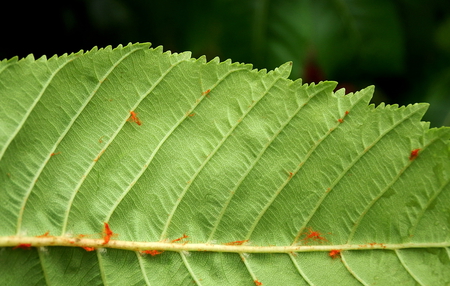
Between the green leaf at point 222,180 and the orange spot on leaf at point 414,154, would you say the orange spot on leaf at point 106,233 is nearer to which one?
the green leaf at point 222,180

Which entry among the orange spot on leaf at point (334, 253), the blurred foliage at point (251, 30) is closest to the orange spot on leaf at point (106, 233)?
the orange spot on leaf at point (334, 253)

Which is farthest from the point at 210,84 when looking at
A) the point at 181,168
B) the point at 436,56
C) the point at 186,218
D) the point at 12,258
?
the point at 436,56

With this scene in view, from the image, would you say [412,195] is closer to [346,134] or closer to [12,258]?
[346,134]

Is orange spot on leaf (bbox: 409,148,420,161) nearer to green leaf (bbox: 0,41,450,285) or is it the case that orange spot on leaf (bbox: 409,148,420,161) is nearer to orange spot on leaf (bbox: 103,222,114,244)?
green leaf (bbox: 0,41,450,285)

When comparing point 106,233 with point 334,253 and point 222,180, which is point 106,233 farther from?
point 334,253

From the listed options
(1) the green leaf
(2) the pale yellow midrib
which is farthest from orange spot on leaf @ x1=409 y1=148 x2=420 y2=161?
(2) the pale yellow midrib

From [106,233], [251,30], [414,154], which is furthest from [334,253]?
[251,30]
